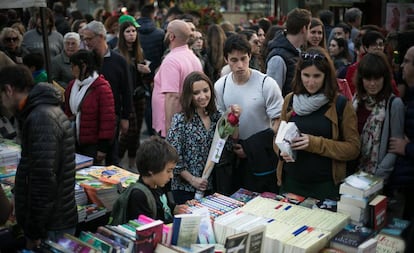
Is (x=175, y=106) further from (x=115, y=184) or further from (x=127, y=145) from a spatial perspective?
(x=127, y=145)

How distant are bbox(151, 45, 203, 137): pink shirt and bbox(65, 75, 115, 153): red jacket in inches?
17.9

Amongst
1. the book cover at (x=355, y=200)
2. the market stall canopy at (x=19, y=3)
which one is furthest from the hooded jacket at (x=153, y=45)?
the book cover at (x=355, y=200)

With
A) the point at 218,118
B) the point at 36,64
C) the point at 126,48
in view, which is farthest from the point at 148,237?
the point at 126,48

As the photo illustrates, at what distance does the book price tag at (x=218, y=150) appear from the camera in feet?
11.9

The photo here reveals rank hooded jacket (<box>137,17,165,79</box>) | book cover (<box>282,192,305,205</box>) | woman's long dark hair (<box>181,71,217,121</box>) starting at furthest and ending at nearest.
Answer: hooded jacket (<box>137,17,165,79</box>) < woman's long dark hair (<box>181,71,217,121</box>) < book cover (<box>282,192,305,205</box>)

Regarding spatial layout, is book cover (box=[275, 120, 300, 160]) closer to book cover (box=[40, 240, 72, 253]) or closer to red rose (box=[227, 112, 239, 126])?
red rose (box=[227, 112, 239, 126])

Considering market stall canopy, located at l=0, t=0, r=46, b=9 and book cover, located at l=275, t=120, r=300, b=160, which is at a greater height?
market stall canopy, located at l=0, t=0, r=46, b=9

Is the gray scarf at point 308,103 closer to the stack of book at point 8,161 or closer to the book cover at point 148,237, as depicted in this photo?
the book cover at point 148,237

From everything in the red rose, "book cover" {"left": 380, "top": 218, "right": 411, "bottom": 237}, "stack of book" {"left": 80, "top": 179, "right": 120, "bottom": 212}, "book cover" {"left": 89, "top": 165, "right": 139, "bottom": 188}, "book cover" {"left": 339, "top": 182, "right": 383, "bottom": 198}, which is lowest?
"stack of book" {"left": 80, "top": 179, "right": 120, "bottom": 212}

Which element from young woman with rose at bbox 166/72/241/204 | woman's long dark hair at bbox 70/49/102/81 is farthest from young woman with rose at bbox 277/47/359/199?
woman's long dark hair at bbox 70/49/102/81

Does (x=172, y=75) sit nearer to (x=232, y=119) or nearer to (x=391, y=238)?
(x=232, y=119)

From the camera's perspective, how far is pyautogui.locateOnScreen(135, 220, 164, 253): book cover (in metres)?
2.37

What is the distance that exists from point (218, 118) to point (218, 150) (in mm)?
305

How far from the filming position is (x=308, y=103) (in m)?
3.38
